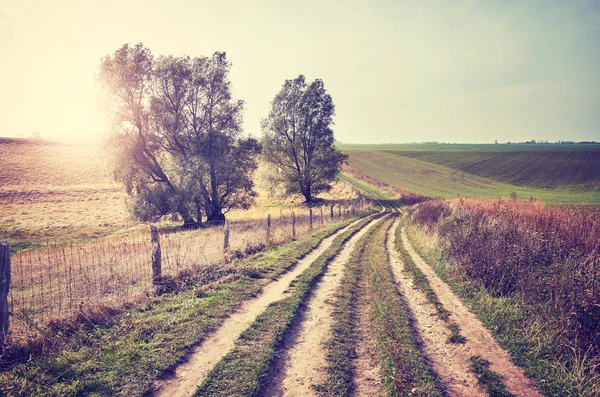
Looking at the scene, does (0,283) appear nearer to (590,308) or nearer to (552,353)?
(552,353)

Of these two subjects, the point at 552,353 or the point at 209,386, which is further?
the point at 552,353

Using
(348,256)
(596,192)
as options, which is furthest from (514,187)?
(348,256)

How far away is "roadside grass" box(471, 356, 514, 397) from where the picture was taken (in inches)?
210

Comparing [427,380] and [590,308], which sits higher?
[590,308]

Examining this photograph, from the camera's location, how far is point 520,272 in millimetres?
9359

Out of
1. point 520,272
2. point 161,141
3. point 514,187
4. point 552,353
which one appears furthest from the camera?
point 514,187

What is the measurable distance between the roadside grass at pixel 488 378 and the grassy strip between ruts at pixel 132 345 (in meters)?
5.44

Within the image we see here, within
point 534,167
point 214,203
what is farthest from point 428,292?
point 534,167

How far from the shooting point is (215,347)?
6.62 metres

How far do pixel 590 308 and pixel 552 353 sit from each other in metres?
1.45

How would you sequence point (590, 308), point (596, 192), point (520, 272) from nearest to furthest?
point (590, 308)
point (520, 272)
point (596, 192)

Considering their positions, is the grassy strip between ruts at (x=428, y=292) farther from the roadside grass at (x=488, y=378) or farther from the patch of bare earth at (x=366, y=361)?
the patch of bare earth at (x=366, y=361)

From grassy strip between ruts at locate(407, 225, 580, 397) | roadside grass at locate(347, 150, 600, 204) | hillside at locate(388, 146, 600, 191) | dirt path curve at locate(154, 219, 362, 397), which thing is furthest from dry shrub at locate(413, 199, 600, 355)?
hillside at locate(388, 146, 600, 191)

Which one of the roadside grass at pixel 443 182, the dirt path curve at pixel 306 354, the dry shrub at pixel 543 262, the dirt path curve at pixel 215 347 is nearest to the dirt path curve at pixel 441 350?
the dry shrub at pixel 543 262
